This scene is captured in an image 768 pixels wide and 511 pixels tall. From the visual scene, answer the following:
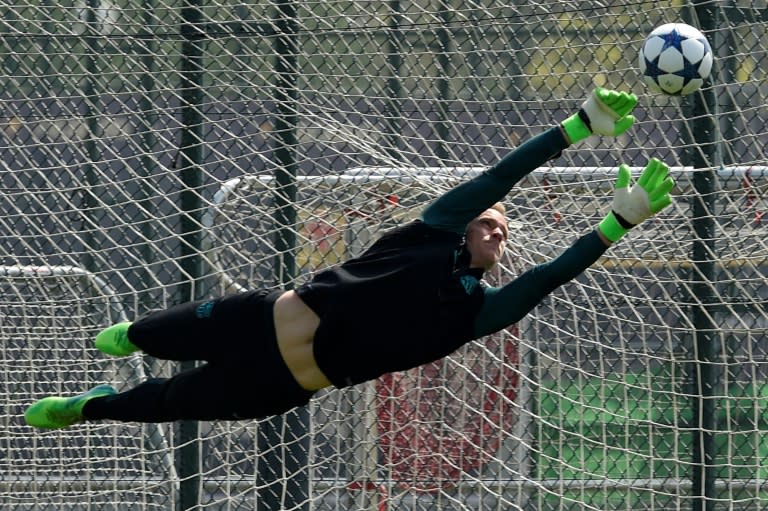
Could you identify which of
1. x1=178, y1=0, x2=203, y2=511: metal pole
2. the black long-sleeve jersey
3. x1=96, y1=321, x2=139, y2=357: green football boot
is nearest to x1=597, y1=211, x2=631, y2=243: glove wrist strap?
the black long-sleeve jersey

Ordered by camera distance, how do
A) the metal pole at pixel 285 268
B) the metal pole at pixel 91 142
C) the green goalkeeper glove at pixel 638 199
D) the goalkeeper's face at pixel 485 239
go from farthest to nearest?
the metal pole at pixel 91 142 < the metal pole at pixel 285 268 < the goalkeeper's face at pixel 485 239 < the green goalkeeper glove at pixel 638 199

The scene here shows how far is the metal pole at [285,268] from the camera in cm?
563

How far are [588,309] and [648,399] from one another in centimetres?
59

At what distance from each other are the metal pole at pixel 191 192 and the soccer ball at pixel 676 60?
6.88ft

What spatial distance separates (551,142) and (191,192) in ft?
7.13

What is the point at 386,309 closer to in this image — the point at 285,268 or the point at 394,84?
the point at 285,268

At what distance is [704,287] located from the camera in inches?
219

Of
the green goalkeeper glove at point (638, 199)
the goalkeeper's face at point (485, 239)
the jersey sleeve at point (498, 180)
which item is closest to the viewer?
the green goalkeeper glove at point (638, 199)

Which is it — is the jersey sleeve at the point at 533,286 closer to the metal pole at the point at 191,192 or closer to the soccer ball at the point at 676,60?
the soccer ball at the point at 676,60

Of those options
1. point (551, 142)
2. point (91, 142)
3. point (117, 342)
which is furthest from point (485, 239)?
point (91, 142)

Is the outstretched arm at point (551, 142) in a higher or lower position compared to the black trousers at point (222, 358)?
higher

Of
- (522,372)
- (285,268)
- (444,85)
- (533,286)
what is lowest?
(522,372)

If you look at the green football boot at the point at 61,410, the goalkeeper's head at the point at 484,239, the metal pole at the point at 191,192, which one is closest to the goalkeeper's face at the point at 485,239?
the goalkeeper's head at the point at 484,239

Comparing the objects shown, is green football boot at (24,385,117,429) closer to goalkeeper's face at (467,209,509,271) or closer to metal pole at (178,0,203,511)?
metal pole at (178,0,203,511)
